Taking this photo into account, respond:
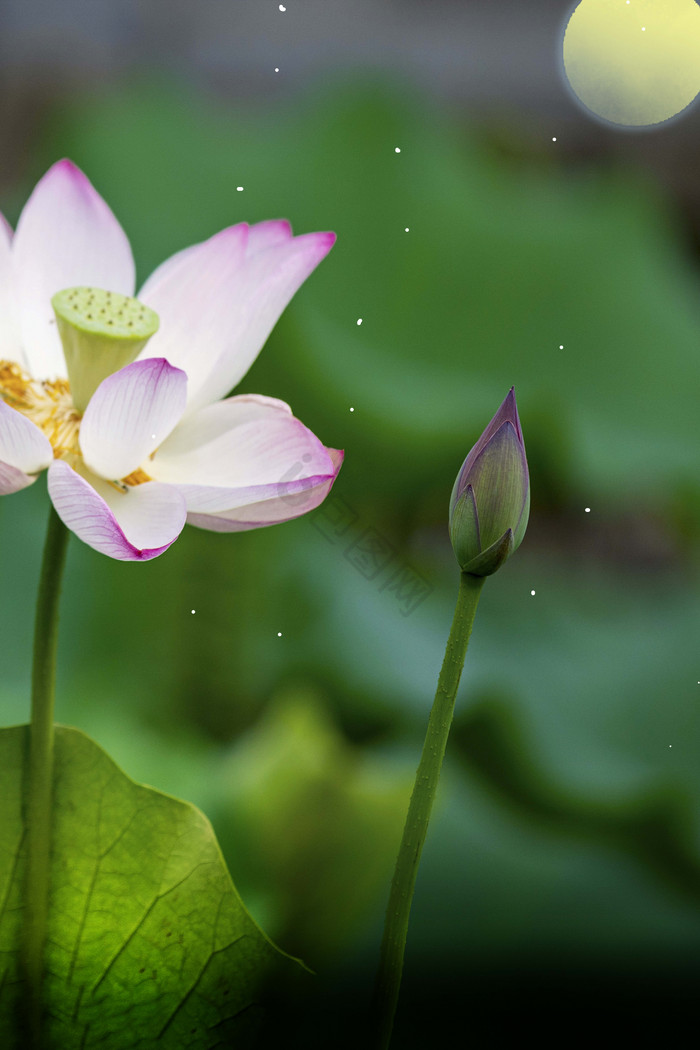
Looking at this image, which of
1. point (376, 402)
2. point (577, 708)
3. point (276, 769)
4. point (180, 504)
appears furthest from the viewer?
point (376, 402)

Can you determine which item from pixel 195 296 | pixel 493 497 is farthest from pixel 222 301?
pixel 493 497

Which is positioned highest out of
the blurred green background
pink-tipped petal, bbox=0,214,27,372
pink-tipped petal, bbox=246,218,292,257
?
pink-tipped petal, bbox=246,218,292,257

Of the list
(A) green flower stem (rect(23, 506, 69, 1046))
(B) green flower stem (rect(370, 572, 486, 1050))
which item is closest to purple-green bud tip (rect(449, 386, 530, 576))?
(B) green flower stem (rect(370, 572, 486, 1050))

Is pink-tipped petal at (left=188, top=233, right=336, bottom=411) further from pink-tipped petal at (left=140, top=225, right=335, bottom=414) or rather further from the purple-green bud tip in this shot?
the purple-green bud tip

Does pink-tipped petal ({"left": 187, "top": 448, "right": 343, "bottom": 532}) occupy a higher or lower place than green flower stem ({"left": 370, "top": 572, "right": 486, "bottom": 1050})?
higher

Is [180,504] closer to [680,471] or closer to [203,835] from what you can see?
[203,835]

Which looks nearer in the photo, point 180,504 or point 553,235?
point 180,504

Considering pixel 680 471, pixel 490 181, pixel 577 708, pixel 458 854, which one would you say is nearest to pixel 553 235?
pixel 490 181

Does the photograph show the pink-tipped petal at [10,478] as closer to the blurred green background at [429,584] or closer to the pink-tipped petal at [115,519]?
the pink-tipped petal at [115,519]
